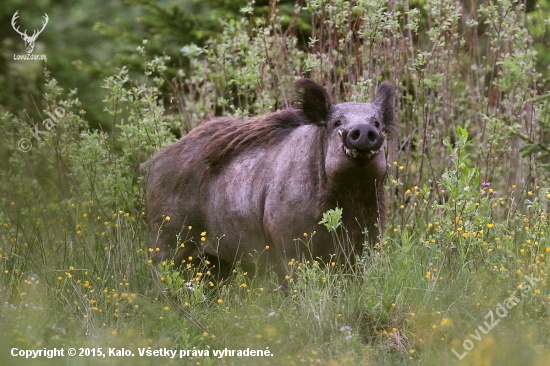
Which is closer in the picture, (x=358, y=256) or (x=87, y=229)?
(x=358, y=256)

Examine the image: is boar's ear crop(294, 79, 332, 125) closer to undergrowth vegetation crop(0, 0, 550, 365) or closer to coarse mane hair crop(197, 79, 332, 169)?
coarse mane hair crop(197, 79, 332, 169)

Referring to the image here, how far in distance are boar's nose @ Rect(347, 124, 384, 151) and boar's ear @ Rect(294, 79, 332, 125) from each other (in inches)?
20.9

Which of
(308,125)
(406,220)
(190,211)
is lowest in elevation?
(406,220)

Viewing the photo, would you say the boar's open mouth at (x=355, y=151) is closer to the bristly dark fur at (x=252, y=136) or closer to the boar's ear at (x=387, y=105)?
the boar's ear at (x=387, y=105)

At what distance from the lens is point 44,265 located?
18.4 feet

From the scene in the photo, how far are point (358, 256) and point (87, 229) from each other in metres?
2.31

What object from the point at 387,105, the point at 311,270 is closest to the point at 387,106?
the point at 387,105

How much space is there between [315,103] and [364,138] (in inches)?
27.1

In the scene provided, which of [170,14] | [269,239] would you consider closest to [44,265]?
[269,239]

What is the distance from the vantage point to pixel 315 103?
5688mm

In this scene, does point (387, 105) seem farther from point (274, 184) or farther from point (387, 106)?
point (274, 184)

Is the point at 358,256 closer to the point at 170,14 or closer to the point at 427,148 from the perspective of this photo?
the point at 427,148

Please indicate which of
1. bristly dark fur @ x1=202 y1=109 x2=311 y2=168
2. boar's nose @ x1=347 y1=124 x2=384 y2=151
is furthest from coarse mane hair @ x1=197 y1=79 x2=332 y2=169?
boar's nose @ x1=347 y1=124 x2=384 y2=151

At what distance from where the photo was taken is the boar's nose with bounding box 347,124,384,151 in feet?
16.8
